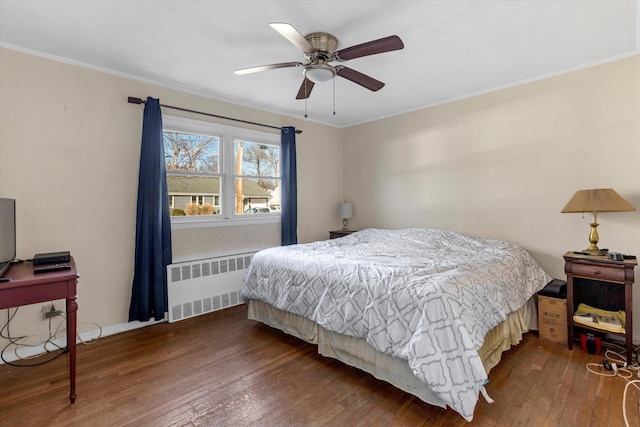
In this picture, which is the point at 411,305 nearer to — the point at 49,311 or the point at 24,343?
the point at 49,311

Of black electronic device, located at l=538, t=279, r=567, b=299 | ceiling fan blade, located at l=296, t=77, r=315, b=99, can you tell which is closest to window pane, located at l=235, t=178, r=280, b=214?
ceiling fan blade, located at l=296, t=77, r=315, b=99

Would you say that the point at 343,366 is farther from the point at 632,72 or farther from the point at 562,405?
the point at 632,72

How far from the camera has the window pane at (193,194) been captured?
11.3 ft

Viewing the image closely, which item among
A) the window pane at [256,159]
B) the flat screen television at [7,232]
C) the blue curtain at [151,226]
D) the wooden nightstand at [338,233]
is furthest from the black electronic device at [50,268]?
→ the wooden nightstand at [338,233]

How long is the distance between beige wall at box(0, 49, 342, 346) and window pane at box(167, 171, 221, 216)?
0.29 meters

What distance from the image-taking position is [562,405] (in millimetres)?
1853

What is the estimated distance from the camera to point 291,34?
6.05 ft

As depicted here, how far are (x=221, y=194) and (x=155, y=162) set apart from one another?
0.89 metres

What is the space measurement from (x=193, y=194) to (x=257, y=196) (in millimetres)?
879

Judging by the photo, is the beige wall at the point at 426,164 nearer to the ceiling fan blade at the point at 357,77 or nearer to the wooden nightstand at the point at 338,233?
the wooden nightstand at the point at 338,233

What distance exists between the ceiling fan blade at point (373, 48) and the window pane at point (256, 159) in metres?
2.19

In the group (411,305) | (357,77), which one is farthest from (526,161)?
(411,305)

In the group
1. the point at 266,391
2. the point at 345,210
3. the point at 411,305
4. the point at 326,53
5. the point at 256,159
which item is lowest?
the point at 266,391

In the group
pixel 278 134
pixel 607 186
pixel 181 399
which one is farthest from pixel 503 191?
pixel 181 399
